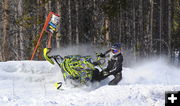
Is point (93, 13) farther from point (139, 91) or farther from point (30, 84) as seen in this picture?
point (139, 91)

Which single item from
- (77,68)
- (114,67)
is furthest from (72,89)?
(114,67)

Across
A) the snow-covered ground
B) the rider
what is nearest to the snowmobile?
the snow-covered ground

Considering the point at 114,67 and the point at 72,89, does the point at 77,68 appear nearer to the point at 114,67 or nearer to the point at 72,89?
the point at 72,89

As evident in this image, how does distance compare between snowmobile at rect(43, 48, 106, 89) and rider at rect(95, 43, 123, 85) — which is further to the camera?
rider at rect(95, 43, 123, 85)

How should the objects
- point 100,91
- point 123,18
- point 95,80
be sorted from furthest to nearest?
point 123,18 < point 95,80 < point 100,91

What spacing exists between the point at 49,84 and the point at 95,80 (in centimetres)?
155

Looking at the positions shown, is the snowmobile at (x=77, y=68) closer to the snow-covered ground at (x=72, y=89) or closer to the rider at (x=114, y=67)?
the snow-covered ground at (x=72, y=89)

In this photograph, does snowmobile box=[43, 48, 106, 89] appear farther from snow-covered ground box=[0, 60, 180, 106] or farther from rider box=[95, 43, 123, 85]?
rider box=[95, 43, 123, 85]

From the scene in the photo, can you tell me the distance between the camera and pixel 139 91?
22.5 feet

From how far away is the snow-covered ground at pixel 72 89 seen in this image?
20.6 ft

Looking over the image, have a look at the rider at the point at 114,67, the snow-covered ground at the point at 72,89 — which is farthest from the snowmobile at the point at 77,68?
the rider at the point at 114,67

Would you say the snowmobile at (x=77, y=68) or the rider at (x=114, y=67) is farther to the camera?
the rider at (x=114, y=67)

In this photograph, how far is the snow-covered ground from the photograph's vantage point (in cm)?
627

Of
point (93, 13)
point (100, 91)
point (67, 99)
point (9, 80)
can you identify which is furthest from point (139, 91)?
point (93, 13)
